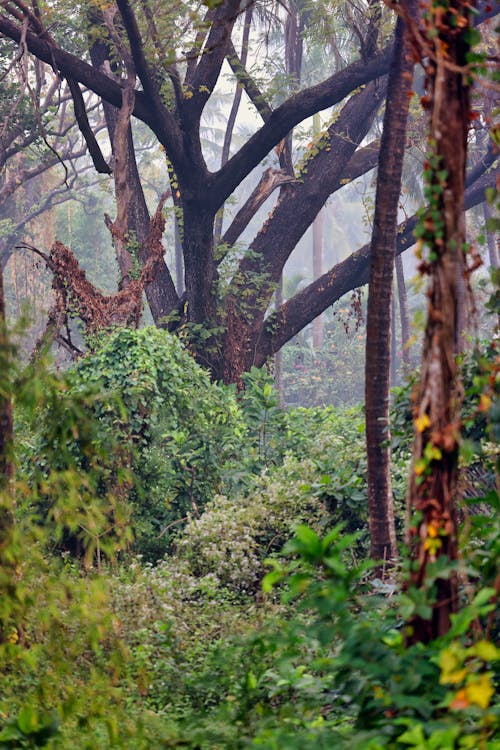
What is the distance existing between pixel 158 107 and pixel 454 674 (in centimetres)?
1027

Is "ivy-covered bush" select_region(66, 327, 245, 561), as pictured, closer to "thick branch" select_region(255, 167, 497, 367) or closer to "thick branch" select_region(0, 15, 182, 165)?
"thick branch" select_region(0, 15, 182, 165)

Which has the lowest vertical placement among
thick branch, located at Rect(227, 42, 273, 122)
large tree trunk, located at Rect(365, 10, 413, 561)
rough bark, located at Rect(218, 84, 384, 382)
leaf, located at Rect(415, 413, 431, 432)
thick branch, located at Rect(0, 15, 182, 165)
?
leaf, located at Rect(415, 413, 431, 432)

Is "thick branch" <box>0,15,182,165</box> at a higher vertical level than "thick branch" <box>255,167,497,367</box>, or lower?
higher

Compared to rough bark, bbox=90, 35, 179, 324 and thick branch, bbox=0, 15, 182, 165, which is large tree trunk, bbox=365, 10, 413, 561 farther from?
rough bark, bbox=90, 35, 179, 324

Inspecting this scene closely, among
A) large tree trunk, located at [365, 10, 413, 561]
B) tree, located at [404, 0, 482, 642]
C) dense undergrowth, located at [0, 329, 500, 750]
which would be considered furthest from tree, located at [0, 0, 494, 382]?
tree, located at [404, 0, 482, 642]

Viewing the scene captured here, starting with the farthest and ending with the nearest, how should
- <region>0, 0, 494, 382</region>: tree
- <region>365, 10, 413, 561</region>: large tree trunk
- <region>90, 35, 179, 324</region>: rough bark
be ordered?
<region>90, 35, 179, 324</region>: rough bark → <region>0, 0, 494, 382</region>: tree → <region>365, 10, 413, 561</region>: large tree trunk

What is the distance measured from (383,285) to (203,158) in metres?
6.32

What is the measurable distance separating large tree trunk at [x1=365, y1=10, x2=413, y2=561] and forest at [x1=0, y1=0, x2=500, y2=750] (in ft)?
0.06

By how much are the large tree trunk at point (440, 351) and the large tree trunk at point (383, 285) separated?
3.13m

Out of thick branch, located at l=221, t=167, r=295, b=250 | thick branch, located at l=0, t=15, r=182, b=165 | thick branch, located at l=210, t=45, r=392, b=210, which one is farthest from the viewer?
thick branch, located at l=221, t=167, r=295, b=250

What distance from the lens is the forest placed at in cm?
283

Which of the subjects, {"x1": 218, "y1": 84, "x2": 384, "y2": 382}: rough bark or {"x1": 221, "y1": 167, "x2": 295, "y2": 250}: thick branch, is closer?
{"x1": 218, "y1": 84, "x2": 384, "y2": 382}: rough bark

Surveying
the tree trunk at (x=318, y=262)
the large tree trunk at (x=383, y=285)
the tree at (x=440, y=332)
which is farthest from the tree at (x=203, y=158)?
the tree trunk at (x=318, y=262)

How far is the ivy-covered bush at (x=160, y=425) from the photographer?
9258 millimetres
